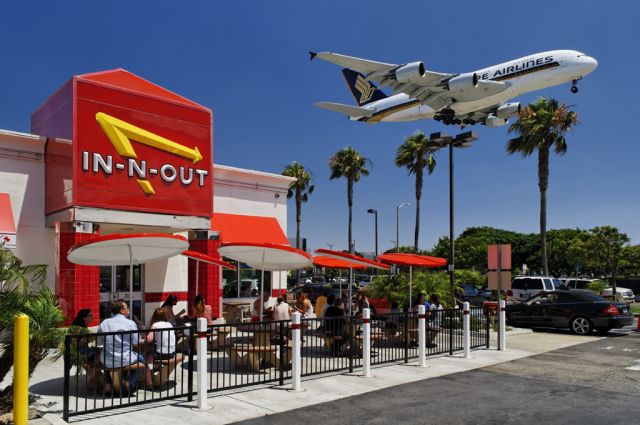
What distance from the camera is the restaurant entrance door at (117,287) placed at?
1655cm

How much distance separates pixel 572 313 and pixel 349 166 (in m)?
36.2

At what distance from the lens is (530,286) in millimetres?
28266

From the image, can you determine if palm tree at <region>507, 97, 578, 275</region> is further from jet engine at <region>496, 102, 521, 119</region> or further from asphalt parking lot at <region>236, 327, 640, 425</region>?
asphalt parking lot at <region>236, 327, 640, 425</region>

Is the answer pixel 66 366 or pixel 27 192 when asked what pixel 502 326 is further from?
pixel 27 192

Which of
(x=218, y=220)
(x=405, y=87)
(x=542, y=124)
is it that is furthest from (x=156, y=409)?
(x=542, y=124)

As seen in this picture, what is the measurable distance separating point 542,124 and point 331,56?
659 inches

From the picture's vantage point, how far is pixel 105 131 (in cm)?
1453

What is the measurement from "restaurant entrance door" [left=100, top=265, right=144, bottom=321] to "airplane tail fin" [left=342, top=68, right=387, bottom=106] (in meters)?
33.7

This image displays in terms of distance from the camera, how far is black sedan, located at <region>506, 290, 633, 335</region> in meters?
17.4

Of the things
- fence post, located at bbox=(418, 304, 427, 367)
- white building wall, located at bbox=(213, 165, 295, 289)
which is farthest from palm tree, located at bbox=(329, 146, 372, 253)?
fence post, located at bbox=(418, 304, 427, 367)

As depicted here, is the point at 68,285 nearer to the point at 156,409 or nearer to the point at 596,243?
the point at 156,409

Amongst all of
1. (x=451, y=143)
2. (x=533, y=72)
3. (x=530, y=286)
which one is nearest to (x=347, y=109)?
(x=533, y=72)

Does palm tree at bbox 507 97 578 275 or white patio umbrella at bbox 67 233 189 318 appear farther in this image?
palm tree at bbox 507 97 578 275

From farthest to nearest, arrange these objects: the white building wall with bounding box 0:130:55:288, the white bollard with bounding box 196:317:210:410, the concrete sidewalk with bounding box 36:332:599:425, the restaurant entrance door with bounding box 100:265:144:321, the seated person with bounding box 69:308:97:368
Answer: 1. the restaurant entrance door with bounding box 100:265:144:321
2. the white building wall with bounding box 0:130:55:288
3. the white bollard with bounding box 196:317:210:410
4. the concrete sidewalk with bounding box 36:332:599:425
5. the seated person with bounding box 69:308:97:368
